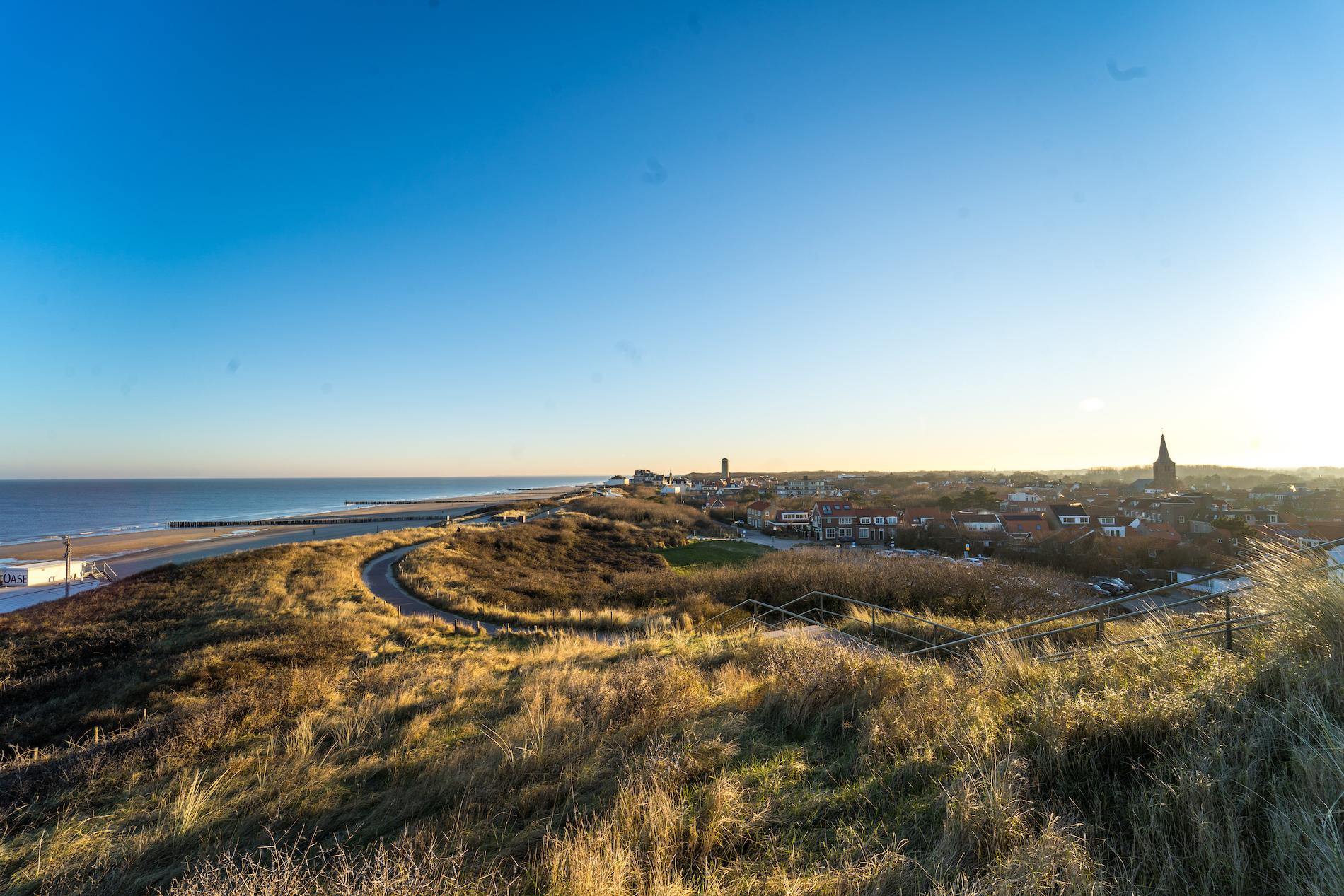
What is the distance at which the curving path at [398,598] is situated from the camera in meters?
18.4

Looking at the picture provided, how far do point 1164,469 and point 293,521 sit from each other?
115442 mm

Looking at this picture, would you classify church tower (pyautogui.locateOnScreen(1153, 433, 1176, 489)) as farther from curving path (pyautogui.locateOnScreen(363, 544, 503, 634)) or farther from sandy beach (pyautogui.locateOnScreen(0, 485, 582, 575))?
sandy beach (pyautogui.locateOnScreen(0, 485, 582, 575))

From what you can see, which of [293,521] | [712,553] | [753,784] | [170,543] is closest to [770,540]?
[712,553]

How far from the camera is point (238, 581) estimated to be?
2331 cm

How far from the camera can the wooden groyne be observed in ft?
249

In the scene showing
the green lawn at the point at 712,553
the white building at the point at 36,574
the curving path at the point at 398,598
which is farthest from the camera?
the green lawn at the point at 712,553

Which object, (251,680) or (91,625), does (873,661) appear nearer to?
(251,680)

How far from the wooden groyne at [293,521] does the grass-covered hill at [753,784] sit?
73178mm

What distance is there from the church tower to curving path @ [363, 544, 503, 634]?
64774mm

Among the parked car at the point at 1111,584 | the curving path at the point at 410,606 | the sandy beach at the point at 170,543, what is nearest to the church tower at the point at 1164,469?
the parked car at the point at 1111,584

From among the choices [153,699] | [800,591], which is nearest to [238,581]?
[153,699]

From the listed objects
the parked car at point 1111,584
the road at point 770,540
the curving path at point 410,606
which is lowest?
the road at point 770,540

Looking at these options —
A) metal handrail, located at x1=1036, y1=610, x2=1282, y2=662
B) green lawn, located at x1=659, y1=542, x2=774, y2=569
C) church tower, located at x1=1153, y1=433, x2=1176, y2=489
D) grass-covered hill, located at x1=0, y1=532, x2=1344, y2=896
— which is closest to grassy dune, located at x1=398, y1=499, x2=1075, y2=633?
green lawn, located at x1=659, y1=542, x2=774, y2=569

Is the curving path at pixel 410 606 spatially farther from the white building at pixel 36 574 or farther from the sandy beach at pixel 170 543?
the sandy beach at pixel 170 543
